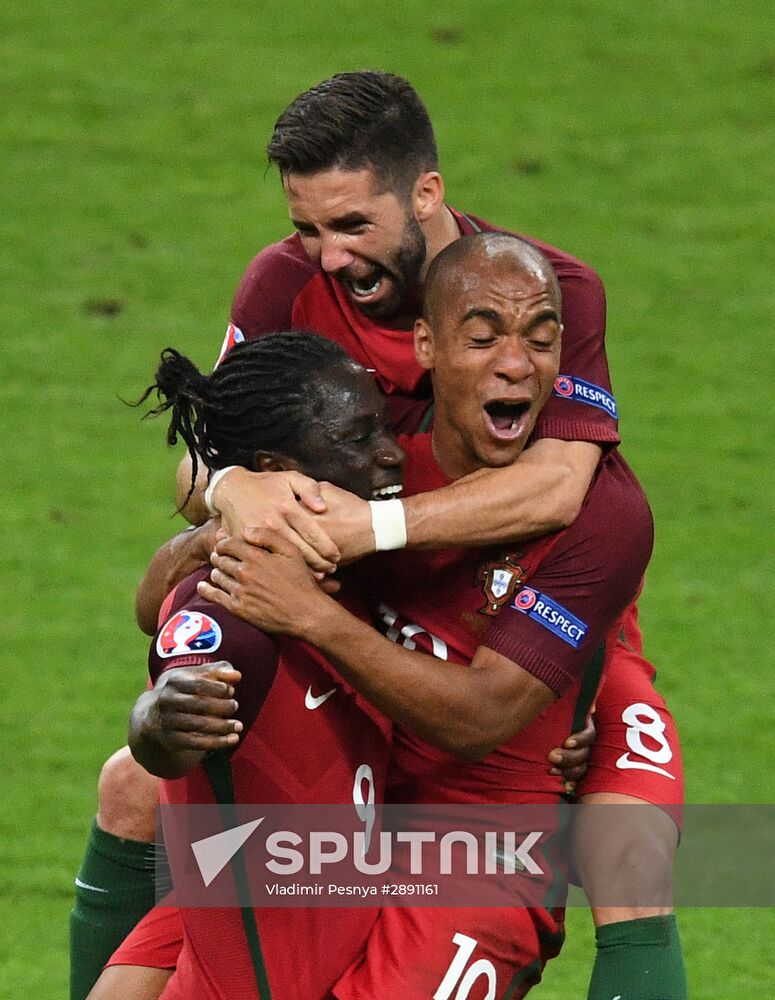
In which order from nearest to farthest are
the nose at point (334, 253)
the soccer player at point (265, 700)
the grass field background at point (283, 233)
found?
the soccer player at point (265, 700) → the nose at point (334, 253) → the grass field background at point (283, 233)

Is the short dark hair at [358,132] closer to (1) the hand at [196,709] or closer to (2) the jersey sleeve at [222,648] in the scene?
(2) the jersey sleeve at [222,648]

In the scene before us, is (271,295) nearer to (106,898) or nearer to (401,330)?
(401,330)

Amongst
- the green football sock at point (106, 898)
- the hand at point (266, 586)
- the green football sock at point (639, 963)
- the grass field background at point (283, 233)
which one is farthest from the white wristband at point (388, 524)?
the grass field background at point (283, 233)

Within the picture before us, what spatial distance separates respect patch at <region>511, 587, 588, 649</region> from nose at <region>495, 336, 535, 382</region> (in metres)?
0.44

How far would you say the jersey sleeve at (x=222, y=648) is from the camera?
354cm

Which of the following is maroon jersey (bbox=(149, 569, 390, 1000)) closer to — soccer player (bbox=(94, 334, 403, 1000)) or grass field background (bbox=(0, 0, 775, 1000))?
soccer player (bbox=(94, 334, 403, 1000))

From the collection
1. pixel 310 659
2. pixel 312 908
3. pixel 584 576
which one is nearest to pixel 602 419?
pixel 584 576

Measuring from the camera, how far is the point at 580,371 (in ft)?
13.8

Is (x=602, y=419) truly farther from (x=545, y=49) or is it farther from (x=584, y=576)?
(x=545, y=49)

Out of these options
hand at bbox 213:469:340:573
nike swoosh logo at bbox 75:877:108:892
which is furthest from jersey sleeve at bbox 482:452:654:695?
nike swoosh logo at bbox 75:877:108:892

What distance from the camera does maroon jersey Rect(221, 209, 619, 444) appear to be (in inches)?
164

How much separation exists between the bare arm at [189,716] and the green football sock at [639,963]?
1.09m

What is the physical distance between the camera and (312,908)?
3.75m

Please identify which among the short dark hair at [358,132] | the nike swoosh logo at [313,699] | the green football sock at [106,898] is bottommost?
the green football sock at [106,898]
